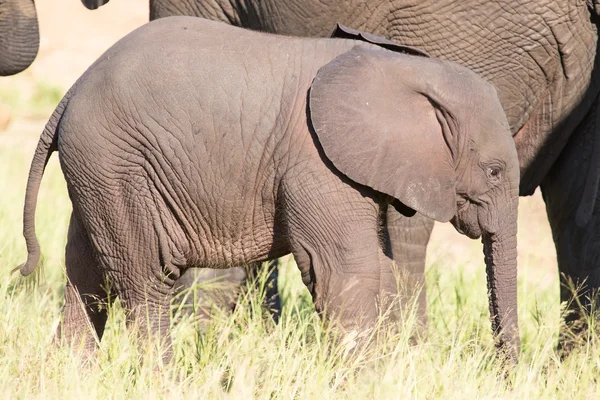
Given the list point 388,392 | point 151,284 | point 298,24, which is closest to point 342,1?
point 298,24

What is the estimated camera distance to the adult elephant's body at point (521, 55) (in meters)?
4.04

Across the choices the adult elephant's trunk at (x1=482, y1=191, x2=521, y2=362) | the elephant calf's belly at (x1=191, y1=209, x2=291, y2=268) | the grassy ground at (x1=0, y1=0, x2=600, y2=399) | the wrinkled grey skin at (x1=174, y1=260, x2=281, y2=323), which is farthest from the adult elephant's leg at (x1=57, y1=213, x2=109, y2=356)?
the adult elephant's trunk at (x1=482, y1=191, x2=521, y2=362)

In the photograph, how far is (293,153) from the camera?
3561 mm

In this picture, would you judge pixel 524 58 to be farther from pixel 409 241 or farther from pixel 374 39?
pixel 409 241

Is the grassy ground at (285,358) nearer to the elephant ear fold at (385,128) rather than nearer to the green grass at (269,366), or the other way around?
the green grass at (269,366)

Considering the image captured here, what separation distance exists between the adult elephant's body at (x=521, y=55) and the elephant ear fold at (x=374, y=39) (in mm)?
280

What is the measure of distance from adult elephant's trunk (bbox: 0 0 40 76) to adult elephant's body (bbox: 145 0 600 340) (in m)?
0.57

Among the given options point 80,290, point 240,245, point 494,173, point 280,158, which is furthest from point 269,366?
point 494,173

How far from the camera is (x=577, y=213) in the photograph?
14.7 ft

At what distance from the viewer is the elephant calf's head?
3541mm

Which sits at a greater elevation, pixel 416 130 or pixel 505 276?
pixel 416 130

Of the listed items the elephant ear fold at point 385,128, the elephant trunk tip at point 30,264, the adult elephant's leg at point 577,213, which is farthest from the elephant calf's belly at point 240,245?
the adult elephant's leg at point 577,213

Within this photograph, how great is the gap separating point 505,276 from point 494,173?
35cm

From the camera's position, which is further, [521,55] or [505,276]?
[521,55]
